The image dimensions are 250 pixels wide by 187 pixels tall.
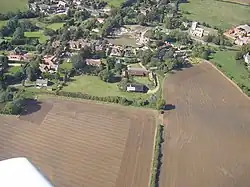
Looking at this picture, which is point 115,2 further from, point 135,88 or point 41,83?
point 41,83

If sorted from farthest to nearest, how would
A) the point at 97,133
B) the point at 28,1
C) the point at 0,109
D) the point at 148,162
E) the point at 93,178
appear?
the point at 28,1 < the point at 0,109 < the point at 97,133 < the point at 148,162 < the point at 93,178

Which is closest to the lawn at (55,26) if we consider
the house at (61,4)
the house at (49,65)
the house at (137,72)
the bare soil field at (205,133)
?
the house at (61,4)

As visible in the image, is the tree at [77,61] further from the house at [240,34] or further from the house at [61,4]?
the house at [240,34]

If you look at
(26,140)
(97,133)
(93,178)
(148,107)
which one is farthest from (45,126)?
(148,107)

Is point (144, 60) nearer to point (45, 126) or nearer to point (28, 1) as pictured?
point (45, 126)

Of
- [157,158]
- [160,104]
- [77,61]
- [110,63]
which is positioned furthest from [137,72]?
[157,158]

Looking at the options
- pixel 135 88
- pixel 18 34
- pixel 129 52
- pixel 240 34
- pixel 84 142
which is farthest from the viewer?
pixel 240 34
